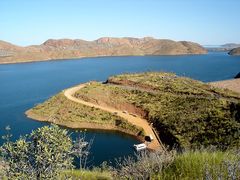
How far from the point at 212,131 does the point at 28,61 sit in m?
163

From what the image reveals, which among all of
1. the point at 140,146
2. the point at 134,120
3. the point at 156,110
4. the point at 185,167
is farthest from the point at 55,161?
the point at 156,110

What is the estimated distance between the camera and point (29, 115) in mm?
51312

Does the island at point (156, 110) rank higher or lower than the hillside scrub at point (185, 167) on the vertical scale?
lower

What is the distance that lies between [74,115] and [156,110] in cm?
1125

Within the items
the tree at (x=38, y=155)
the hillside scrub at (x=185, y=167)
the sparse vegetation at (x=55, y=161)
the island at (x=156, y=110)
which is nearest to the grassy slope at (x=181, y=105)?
the island at (x=156, y=110)

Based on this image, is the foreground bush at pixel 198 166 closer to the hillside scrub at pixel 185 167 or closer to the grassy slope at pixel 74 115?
the hillside scrub at pixel 185 167

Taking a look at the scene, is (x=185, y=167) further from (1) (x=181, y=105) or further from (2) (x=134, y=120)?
(1) (x=181, y=105)

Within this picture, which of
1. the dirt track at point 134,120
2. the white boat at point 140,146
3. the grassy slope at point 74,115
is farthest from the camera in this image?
the grassy slope at point 74,115

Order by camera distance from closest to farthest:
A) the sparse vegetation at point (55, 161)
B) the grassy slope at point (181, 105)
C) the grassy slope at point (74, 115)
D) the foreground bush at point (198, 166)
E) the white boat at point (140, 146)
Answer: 1. the foreground bush at point (198, 166)
2. the sparse vegetation at point (55, 161)
3. the white boat at point (140, 146)
4. the grassy slope at point (181, 105)
5. the grassy slope at point (74, 115)

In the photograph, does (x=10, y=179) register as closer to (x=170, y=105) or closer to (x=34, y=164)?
(x=34, y=164)

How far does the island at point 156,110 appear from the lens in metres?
37.1

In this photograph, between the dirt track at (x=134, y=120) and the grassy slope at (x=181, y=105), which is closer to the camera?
the grassy slope at (x=181, y=105)

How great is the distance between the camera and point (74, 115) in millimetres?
48188

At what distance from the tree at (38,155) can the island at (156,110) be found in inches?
956
